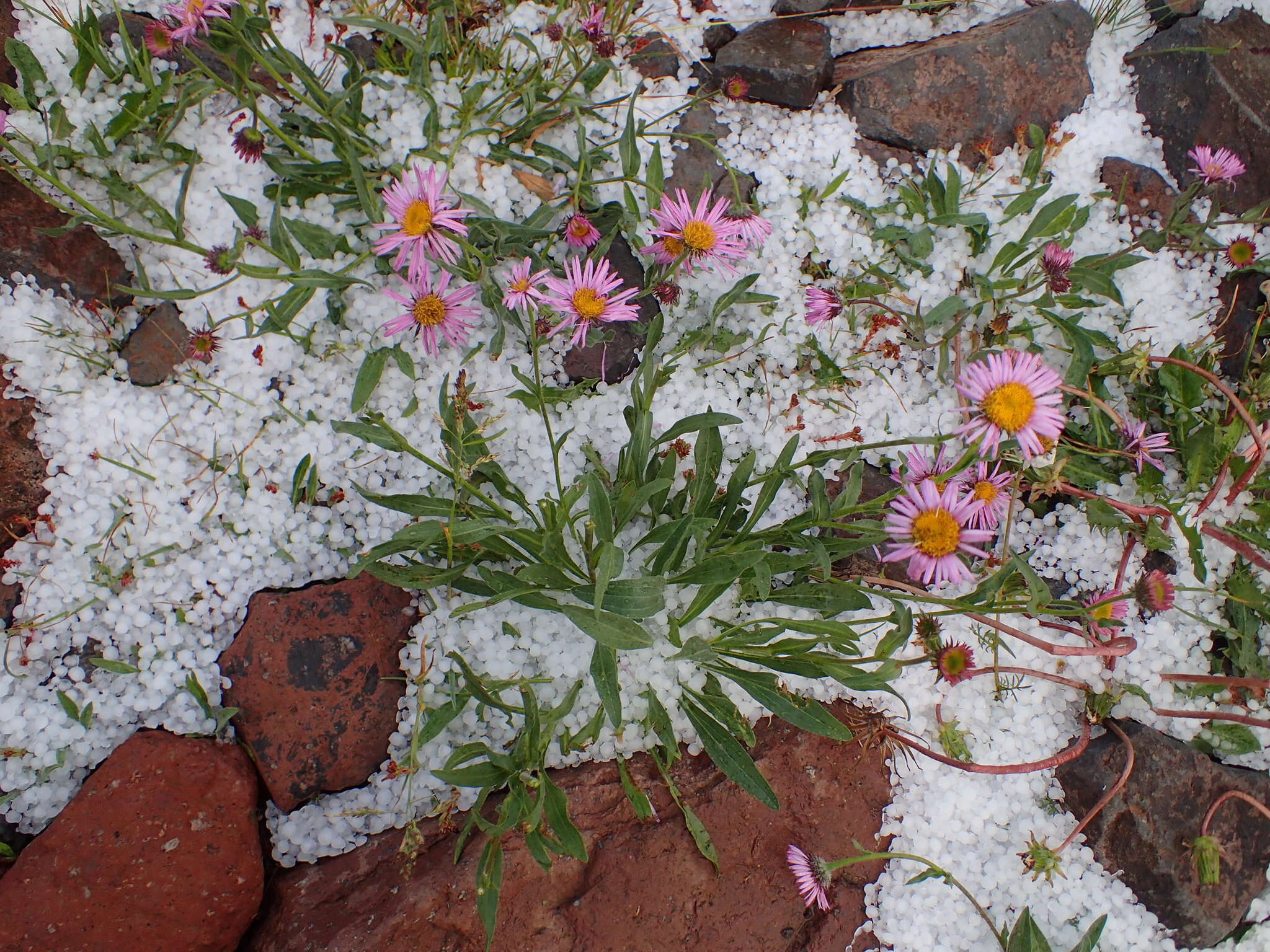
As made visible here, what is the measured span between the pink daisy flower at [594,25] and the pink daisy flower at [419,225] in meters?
0.70

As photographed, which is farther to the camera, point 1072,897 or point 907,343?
point 907,343

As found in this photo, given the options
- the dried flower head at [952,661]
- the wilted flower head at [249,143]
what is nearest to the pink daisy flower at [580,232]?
the wilted flower head at [249,143]

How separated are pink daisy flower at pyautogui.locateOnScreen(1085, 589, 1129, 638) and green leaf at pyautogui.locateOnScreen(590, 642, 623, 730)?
110 centimetres

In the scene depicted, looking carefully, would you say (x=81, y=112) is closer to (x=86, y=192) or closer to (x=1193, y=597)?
(x=86, y=192)

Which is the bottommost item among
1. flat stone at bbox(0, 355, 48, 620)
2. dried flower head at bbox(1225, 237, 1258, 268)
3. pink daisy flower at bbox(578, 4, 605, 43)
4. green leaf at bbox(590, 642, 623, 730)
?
flat stone at bbox(0, 355, 48, 620)

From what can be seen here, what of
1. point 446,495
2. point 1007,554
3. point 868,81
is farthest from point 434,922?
point 868,81

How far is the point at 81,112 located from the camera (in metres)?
2.17

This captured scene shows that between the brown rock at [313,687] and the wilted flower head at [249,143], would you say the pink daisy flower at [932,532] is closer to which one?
the brown rock at [313,687]

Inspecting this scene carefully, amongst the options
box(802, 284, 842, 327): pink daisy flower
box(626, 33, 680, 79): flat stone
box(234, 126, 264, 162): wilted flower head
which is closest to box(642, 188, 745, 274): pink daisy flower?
box(802, 284, 842, 327): pink daisy flower

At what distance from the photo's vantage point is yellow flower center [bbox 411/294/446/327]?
6.81 ft

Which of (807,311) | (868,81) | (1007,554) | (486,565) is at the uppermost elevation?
(868,81)

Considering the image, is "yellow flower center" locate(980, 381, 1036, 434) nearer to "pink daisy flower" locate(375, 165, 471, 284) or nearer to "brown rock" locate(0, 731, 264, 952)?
"pink daisy flower" locate(375, 165, 471, 284)

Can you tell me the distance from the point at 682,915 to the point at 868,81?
8.05 feet

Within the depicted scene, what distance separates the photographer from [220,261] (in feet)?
6.32
